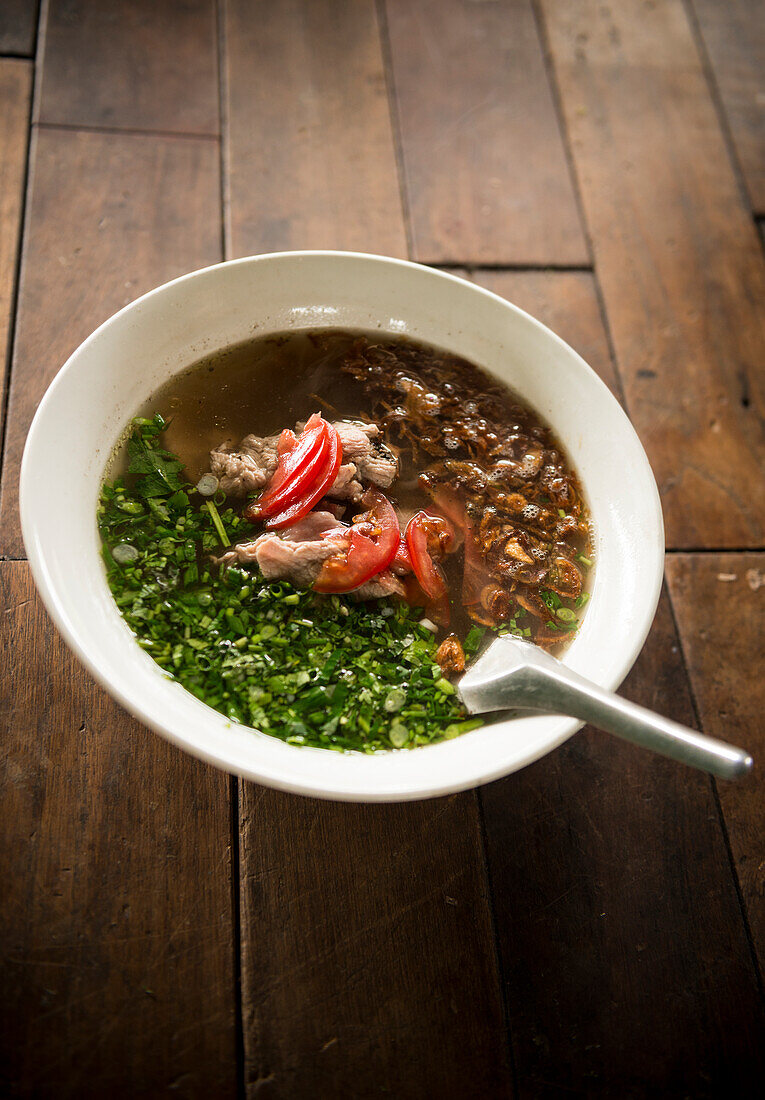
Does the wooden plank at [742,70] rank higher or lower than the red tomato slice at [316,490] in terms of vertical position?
higher

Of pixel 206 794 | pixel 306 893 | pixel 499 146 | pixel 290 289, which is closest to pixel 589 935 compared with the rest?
pixel 306 893

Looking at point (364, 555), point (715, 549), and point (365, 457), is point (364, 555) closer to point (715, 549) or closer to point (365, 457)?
point (365, 457)

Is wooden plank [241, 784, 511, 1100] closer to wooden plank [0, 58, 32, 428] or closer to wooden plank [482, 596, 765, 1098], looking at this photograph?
wooden plank [482, 596, 765, 1098]

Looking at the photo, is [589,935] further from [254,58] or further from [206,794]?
[254,58]

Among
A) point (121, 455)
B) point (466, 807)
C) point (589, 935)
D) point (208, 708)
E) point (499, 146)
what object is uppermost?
point (499, 146)

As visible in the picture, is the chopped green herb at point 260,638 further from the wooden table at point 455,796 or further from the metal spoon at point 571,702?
the wooden table at point 455,796

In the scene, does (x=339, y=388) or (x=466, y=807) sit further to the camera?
(x=339, y=388)

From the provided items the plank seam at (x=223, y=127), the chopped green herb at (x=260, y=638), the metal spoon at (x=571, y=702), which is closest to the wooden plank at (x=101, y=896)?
the chopped green herb at (x=260, y=638)
